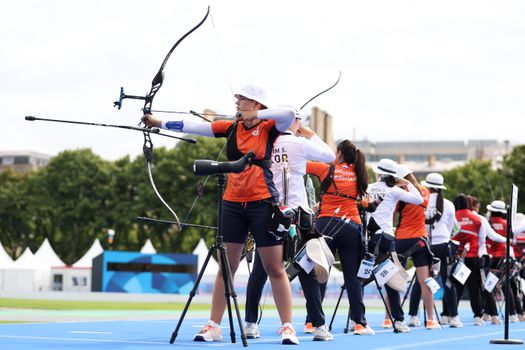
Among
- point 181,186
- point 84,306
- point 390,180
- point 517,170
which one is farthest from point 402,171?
point 181,186

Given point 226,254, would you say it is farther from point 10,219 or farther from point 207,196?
point 10,219

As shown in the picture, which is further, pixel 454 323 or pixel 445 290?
pixel 445 290

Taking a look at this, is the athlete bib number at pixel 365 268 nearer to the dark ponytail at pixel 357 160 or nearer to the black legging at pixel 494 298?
the dark ponytail at pixel 357 160

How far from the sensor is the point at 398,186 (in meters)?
12.8

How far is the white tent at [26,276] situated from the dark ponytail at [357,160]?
4271 centimetres

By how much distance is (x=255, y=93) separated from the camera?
Result: 8.52m

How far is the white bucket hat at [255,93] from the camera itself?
8.50 metres

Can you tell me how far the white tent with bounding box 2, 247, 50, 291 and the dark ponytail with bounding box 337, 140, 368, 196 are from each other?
42.7 m

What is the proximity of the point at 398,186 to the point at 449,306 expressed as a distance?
2.78 m

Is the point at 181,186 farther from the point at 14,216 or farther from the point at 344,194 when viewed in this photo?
the point at 344,194

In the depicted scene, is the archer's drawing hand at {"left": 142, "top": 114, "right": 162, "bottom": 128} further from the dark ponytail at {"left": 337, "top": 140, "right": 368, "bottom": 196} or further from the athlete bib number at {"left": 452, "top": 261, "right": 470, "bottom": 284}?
the athlete bib number at {"left": 452, "top": 261, "right": 470, "bottom": 284}

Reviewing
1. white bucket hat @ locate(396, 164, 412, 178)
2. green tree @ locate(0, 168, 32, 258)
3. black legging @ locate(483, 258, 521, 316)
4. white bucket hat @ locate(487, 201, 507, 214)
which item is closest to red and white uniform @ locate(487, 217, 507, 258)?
black legging @ locate(483, 258, 521, 316)

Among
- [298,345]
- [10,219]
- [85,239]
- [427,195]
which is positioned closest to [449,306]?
[427,195]

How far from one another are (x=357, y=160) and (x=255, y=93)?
2.56m
